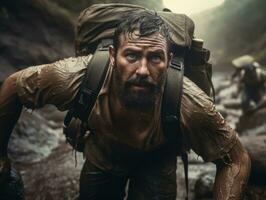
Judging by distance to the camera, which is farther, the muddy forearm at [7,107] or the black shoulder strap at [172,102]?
the muddy forearm at [7,107]

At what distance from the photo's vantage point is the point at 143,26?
3.59 metres

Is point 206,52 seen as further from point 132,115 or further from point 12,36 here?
point 12,36

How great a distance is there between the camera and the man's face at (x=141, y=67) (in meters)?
3.51

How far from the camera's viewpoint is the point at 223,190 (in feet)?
12.1

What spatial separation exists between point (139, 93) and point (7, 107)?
1.33m

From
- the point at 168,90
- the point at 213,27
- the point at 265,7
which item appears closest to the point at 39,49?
the point at 168,90

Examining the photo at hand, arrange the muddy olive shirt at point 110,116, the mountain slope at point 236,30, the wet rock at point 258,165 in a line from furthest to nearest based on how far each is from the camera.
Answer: the mountain slope at point 236,30 → the wet rock at point 258,165 → the muddy olive shirt at point 110,116

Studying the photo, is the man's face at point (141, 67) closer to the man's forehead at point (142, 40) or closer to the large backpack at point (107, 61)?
the man's forehead at point (142, 40)

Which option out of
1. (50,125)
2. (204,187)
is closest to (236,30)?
(50,125)

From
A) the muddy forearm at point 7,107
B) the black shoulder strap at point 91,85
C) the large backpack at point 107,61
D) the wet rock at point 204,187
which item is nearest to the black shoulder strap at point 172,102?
the large backpack at point 107,61

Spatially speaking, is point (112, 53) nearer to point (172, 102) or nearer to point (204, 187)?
point (172, 102)

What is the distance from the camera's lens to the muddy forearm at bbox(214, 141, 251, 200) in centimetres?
365

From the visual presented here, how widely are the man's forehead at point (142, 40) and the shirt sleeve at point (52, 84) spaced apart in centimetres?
51

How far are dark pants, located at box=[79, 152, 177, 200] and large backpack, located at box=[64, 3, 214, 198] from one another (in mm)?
249
